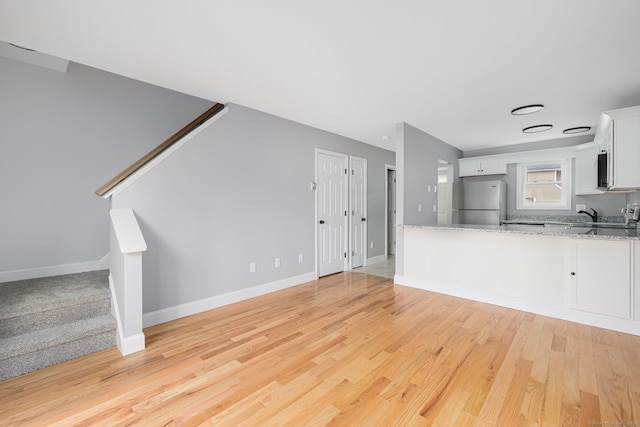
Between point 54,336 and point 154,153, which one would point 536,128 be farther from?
point 54,336

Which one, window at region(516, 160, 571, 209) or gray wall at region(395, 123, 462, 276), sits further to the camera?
window at region(516, 160, 571, 209)

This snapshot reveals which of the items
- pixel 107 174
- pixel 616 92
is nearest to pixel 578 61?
pixel 616 92

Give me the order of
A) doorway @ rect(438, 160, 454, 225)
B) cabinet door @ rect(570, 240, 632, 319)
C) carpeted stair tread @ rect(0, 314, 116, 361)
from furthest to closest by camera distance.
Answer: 1. doorway @ rect(438, 160, 454, 225)
2. cabinet door @ rect(570, 240, 632, 319)
3. carpeted stair tread @ rect(0, 314, 116, 361)

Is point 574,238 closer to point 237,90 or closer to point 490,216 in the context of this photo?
point 490,216

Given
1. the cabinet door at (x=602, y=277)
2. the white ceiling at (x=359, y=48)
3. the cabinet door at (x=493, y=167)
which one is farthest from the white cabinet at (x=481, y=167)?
the cabinet door at (x=602, y=277)

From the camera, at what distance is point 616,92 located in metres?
3.04

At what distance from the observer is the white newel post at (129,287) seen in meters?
2.24

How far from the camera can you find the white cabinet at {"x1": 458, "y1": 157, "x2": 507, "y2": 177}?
222 inches

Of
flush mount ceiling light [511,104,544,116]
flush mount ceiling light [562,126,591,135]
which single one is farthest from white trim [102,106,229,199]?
flush mount ceiling light [562,126,591,135]

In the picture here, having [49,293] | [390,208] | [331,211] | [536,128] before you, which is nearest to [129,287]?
[49,293]

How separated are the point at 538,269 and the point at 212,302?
3814 mm

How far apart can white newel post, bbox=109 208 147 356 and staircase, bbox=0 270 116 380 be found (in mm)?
230

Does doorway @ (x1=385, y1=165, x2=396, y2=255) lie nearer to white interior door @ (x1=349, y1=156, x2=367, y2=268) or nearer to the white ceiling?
white interior door @ (x1=349, y1=156, x2=367, y2=268)

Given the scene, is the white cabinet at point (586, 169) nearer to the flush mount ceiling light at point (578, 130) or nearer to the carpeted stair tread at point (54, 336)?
the flush mount ceiling light at point (578, 130)
